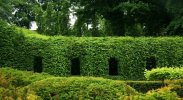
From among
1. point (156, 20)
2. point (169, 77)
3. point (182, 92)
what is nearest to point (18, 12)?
point (156, 20)

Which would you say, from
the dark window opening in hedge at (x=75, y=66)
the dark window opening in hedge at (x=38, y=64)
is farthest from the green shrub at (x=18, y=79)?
the dark window opening in hedge at (x=75, y=66)

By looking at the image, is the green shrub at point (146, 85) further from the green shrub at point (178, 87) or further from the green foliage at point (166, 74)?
the green shrub at point (178, 87)

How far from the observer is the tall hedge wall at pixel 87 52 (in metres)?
32.1

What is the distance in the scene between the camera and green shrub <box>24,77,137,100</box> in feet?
50.1

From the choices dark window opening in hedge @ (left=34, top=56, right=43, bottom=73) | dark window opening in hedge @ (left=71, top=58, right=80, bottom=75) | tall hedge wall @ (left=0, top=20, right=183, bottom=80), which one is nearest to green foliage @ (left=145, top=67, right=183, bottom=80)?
tall hedge wall @ (left=0, top=20, right=183, bottom=80)

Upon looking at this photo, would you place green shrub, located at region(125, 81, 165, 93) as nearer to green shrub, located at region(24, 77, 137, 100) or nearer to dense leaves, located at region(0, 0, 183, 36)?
green shrub, located at region(24, 77, 137, 100)

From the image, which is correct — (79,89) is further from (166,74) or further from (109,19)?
(109,19)

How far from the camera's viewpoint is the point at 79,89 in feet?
51.9

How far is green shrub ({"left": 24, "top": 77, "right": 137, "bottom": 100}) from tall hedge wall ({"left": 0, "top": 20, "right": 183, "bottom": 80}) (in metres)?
16.1

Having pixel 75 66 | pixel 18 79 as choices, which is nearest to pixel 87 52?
pixel 75 66

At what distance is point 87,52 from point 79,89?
17.1 metres

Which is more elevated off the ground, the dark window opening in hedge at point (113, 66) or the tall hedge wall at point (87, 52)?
the tall hedge wall at point (87, 52)

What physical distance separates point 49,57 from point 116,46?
14.6ft

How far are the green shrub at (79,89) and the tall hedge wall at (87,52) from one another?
1608cm
